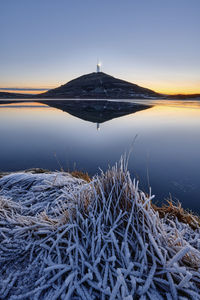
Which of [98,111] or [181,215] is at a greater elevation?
[181,215]

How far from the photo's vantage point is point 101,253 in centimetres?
113

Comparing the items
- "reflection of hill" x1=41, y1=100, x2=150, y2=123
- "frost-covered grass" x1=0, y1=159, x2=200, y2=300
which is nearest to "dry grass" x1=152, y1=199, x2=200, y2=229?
"frost-covered grass" x1=0, y1=159, x2=200, y2=300

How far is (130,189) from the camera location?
4.76ft

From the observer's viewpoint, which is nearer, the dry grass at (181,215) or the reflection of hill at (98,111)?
the dry grass at (181,215)

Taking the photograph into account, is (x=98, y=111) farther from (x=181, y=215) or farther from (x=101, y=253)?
(x=101, y=253)

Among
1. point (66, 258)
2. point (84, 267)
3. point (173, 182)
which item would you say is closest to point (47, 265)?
point (66, 258)

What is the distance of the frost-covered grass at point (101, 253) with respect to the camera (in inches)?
39.9

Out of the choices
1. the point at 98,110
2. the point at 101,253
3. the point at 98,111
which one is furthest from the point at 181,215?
the point at 98,110

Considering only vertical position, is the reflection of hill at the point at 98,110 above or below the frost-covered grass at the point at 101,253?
below

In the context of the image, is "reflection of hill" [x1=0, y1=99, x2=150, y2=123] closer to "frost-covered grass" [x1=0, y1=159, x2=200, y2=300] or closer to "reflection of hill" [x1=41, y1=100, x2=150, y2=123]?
"reflection of hill" [x1=41, y1=100, x2=150, y2=123]

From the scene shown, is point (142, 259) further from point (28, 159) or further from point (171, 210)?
point (28, 159)

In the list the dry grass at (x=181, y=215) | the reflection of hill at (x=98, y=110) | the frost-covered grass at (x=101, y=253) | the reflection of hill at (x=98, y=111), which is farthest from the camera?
the reflection of hill at (x=98, y=110)

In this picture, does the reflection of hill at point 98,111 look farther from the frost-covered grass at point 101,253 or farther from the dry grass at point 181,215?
Answer: the frost-covered grass at point 101,253

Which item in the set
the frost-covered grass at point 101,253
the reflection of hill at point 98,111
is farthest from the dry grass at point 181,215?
the reflection of hill at point 98,111
